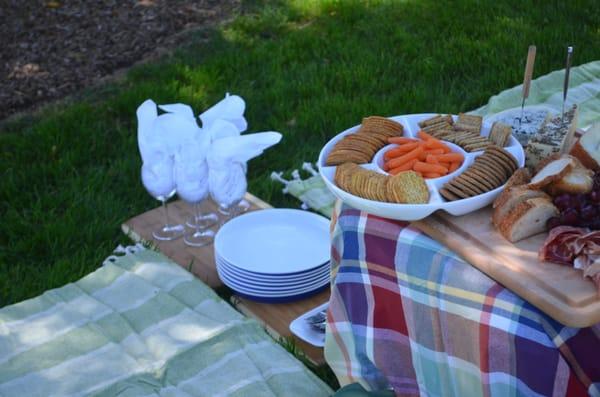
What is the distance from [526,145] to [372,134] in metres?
0.39

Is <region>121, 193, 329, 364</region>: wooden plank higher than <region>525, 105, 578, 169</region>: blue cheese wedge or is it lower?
lower

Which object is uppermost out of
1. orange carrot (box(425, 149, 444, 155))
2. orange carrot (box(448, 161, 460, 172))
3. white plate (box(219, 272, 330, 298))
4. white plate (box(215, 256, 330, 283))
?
orange carrot (box(425, 149, 444, 155))

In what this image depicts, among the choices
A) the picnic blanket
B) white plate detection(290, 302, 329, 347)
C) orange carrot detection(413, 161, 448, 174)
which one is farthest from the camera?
white plate detection(290, 302, 329, 347)

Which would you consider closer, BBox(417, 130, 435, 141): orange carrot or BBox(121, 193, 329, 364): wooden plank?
BBox(417, 130, 435, 141): orange carrot

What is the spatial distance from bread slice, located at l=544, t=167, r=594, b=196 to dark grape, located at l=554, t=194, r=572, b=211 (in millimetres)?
27

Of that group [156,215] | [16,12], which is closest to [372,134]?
[156,215]

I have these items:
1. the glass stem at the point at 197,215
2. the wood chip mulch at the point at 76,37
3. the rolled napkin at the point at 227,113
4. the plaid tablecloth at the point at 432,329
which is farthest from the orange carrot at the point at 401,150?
the wood chip mulch at the point at 76,37

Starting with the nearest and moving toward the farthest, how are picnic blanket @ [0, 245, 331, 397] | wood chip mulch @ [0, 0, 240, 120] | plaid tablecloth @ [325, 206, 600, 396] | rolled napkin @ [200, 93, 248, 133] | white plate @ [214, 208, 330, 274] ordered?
plaid tablecloth @ [325, 206, 600, 396] < picnic blanket @ [0, 245, 331, 397] < white plate @ [214, 208, 330, 274] < rolled napkin @ [200, 93, 248, 133] < wood chip mulch @ [0, 0, 240, 120]

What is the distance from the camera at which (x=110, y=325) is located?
2.51 metres

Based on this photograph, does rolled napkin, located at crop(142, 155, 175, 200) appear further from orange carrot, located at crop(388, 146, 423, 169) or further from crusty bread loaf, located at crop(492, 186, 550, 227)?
crusty bread loaf, located at crop(492, 186, 550, 227)

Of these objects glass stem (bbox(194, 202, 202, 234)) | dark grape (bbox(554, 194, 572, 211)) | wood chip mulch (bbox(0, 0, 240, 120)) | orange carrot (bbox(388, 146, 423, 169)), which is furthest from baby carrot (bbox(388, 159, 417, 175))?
wood chip mulch (bbox(0, 0, 240, 120))

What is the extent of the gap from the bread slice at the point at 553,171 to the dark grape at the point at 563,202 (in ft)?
0.16

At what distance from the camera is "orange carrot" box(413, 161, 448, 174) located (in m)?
1.77

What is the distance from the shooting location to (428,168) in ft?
5.83
